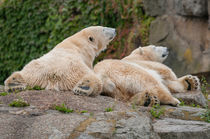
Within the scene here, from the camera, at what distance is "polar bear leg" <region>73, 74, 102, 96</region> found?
16.5 feet

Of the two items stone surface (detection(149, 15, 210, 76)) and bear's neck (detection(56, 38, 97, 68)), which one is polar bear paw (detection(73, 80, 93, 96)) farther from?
stone surface (detection(149, 15, 210, 76))

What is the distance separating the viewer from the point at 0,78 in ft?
40.4

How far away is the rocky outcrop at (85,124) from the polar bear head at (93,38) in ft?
6.75

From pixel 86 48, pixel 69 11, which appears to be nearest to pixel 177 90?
pixel 86 48

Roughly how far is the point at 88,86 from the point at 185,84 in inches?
94.1

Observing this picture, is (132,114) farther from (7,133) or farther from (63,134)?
→ (7,133)

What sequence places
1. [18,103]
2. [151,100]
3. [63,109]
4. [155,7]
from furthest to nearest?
1. [155,7]
2. [151,100]
3. [18,103]
4. [63,109]

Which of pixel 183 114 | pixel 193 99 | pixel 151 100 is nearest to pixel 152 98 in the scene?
pixel 151 100

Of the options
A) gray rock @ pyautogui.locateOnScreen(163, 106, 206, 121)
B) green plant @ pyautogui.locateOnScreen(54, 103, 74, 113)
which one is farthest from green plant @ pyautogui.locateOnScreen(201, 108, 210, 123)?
green plant @ pyautogui.locateOnScreen(54, 103, 74, 113)

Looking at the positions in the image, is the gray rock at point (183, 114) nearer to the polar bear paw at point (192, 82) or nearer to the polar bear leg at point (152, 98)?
the polar bear leg at point (152, 98)

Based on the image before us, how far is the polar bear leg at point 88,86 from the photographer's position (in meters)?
5.02

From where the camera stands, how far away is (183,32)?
9.47 metres

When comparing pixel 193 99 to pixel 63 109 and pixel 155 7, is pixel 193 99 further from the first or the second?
pixel 155 7

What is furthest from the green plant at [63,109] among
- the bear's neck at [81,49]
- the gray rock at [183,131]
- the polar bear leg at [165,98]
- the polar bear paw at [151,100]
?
the bear's neck at [81,49]
